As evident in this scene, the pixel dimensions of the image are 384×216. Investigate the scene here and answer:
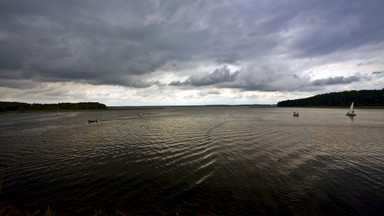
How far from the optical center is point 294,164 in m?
21.2

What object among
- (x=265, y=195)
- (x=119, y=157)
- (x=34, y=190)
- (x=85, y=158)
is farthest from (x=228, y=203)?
(x=85, y=158)

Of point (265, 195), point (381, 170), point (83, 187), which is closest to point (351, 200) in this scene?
point (265, 195)

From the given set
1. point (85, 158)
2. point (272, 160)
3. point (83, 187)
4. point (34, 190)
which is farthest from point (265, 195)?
point (85, 158)

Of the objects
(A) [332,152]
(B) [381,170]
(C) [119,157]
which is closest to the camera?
(B) [381,170]

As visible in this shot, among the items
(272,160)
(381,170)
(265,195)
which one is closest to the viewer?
(265,195)

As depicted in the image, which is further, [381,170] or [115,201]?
[381,170]

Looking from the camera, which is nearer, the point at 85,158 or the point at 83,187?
the point at 83,187

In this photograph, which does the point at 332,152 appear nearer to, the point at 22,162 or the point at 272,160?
the point at 272,160

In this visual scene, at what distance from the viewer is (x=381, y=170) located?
62.1 feet

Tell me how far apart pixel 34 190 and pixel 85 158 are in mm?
8961

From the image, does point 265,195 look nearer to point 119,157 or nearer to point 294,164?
point 294,164

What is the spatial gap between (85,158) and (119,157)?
397cm

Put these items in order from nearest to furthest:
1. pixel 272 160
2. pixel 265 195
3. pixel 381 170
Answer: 1. pixel 265 195
2. pixel 381 170
3. pixel 272 160

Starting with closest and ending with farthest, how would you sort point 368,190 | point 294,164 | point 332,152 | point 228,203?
1. point 228,203
2. point 368,190
3. point 294,164
4. point 332,152
